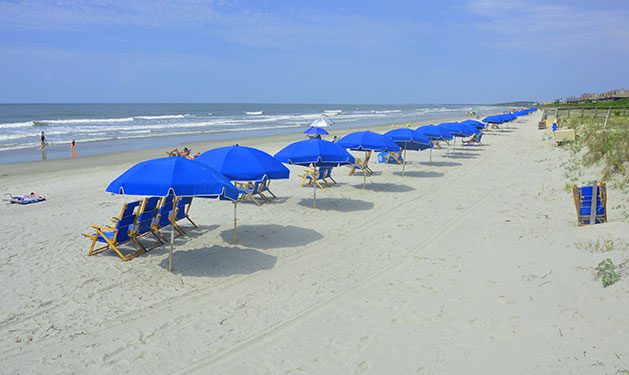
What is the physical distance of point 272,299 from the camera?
5602mm

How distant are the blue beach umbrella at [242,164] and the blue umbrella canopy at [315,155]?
1.33 m

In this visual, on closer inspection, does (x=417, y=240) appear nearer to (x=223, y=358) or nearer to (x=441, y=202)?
(x=441, y=202)

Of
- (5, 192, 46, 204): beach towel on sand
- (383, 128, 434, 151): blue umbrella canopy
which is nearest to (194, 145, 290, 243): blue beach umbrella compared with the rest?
(5, 192, 46, 204): beach towel on sand

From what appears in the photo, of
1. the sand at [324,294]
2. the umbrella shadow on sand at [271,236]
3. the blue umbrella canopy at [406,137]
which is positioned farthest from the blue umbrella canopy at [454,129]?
the umbrella shadow on sand at [271,236]

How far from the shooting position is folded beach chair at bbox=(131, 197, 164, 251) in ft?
23.0

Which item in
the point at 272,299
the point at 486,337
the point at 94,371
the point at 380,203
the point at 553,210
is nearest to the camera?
the point at 94,371

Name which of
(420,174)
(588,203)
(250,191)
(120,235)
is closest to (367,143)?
(250,191)

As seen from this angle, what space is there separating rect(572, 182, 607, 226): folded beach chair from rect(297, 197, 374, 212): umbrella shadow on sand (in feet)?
13.9

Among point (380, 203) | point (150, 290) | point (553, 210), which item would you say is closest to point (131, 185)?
point (150, 290)

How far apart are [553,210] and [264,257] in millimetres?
6409

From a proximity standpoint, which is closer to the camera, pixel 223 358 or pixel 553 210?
pixel 223 358

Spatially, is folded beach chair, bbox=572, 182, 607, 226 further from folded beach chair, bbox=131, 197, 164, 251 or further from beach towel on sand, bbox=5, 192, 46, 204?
beach towel on sand, bbox=5, 192, 46, 204

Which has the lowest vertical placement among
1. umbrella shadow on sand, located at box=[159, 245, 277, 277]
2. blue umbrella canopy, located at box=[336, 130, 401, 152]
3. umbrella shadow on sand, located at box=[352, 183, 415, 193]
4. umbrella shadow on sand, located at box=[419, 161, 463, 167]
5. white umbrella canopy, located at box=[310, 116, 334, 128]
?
umbrella shadow on sand, located at box=[159, 245, 277, 277]

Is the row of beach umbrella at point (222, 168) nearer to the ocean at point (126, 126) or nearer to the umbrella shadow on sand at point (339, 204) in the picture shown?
the umbrella shadow on sand at point (339, 204)
